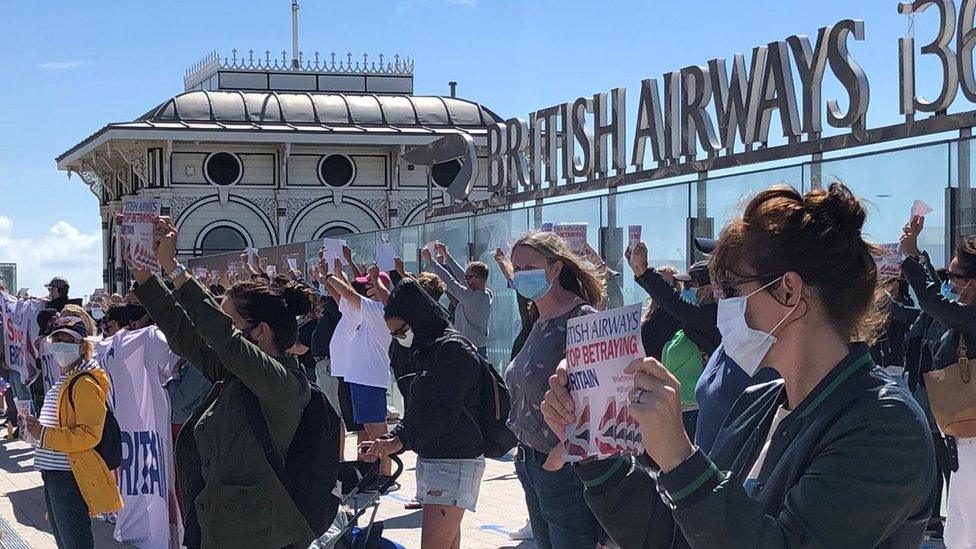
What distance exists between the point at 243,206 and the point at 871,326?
3712 cm

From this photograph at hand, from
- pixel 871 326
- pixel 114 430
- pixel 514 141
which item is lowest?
pixel 114 430

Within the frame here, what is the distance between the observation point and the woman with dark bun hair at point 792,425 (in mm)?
2189

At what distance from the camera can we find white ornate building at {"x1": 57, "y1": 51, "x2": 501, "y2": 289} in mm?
37938

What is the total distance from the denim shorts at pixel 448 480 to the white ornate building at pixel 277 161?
106 feet

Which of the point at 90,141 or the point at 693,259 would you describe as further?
the point at 90,141

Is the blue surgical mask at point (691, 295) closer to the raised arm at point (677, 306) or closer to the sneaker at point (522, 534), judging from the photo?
the raised arm at point (677, 306)

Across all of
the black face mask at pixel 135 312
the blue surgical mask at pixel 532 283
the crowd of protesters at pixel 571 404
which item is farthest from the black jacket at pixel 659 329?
the black face mask at pixel 135 312

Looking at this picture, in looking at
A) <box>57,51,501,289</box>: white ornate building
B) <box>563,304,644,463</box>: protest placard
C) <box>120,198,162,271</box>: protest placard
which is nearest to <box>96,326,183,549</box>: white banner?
<box>120,198,162,271</box>: protest placard

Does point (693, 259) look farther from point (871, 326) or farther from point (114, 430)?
point (871, 326)

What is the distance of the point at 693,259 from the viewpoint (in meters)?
11.2

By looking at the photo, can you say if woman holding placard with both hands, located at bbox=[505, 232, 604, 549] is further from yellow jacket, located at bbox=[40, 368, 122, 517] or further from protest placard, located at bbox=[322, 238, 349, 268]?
protest placard, located at bbox=[322, 238, 349, 268]

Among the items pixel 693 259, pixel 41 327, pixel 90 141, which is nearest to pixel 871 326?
pixel 693 259

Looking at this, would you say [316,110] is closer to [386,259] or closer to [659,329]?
[386,259]

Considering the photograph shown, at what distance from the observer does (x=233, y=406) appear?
4590 millimetres
